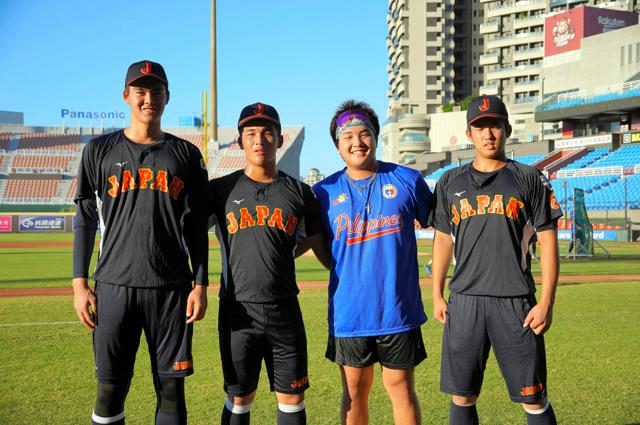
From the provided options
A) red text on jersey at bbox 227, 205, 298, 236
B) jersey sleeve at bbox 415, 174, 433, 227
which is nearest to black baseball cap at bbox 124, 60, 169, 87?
red text on jersey at bbox 227, 205, 298, 236

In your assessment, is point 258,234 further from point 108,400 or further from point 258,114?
point 108,400

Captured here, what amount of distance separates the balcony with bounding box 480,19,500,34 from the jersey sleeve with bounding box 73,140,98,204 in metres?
89.9

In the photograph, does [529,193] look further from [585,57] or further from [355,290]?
[585,57]

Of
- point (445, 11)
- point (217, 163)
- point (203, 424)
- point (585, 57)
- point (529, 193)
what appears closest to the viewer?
point (529, 193)

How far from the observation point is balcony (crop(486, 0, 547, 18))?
266ft

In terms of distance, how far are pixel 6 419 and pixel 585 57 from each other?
201 feet

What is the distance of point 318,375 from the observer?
614 centimetres

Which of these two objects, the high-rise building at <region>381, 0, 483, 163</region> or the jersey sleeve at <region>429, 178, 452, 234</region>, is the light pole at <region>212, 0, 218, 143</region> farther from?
the jersey sleeve at <region>429, 178, 452, 234</region>

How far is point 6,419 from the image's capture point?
4754mm

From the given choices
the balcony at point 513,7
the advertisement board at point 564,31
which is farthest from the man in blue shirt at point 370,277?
the balcony at point 513,7

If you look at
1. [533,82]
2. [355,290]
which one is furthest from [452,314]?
[533,82]

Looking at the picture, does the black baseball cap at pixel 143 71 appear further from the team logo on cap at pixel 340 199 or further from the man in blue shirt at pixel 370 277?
the team logo on cap at pixel 340 199

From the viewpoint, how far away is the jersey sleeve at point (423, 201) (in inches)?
163

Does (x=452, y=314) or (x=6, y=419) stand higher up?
(x=452, y=314)
